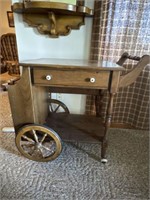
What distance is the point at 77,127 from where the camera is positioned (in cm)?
136

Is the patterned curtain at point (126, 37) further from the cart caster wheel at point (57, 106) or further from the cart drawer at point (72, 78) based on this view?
the cart drawer at point (72, 78)

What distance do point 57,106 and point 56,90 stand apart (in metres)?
0.33

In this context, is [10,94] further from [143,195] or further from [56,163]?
[143,195]

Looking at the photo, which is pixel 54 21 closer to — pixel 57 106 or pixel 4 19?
pixel 57 106

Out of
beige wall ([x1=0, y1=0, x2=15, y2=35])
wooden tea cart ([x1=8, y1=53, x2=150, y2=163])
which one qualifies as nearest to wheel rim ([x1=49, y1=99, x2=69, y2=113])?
wooden tea cart ([x1=8, y1=53, x2=150, y2=163])

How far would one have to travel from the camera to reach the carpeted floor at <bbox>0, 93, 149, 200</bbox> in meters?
0.96

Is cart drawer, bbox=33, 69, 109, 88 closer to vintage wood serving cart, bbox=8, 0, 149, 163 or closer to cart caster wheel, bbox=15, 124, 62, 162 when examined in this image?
vintage wood serving cart, bbox=8, 0, 149, 163

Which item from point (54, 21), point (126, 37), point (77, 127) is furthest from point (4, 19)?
point (77, 127)

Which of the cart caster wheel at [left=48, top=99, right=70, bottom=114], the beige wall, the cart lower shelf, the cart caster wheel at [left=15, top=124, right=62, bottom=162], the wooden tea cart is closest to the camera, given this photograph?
the wooden tea cart

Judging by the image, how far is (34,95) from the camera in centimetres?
107

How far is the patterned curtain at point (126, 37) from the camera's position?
128 cm

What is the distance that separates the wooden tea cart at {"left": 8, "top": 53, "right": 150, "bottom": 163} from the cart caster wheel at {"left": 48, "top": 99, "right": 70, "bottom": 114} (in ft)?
0.64

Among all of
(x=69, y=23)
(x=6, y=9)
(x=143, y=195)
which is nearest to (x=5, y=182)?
(x=143, y=195)

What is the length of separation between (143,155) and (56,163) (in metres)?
0.76
